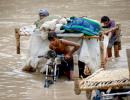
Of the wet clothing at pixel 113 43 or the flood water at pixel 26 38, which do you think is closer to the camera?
the flood water at pixel 26 38

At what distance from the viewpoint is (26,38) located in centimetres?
1504

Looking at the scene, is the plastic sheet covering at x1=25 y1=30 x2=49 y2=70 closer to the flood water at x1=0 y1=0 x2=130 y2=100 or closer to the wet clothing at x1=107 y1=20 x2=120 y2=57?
the flood water at x1=0 y1=0 x2=130 y2=100

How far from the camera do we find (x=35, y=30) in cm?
1078

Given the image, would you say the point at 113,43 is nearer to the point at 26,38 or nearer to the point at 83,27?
the point at 83,27

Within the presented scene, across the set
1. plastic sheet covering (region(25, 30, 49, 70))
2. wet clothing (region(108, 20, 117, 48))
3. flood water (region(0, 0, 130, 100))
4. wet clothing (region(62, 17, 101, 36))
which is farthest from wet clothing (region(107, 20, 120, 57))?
plastic sheet covering (region(25, 30, 49, 70))

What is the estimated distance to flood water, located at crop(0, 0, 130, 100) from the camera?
31.1 feet

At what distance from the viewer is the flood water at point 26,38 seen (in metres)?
9.48

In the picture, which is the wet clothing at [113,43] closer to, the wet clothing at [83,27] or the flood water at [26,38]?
the flood water at [26,38]

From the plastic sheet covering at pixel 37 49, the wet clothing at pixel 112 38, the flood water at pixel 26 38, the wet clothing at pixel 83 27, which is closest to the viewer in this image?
the flood water at pixel 26 38

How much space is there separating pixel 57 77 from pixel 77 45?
0.81 meters

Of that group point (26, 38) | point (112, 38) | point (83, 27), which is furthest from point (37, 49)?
point (26, 38)

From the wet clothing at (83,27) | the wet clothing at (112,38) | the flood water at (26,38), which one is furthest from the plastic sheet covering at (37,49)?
the wet clothing at (112,38)

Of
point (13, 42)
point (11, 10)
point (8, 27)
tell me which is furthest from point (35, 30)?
point (11, 10)

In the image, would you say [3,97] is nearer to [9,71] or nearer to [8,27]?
[9,71]
